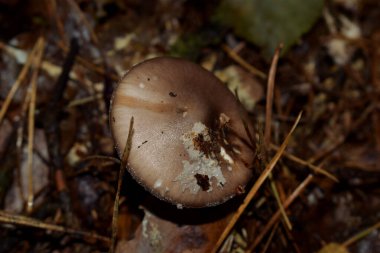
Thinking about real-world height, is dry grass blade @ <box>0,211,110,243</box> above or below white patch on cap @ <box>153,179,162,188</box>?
below

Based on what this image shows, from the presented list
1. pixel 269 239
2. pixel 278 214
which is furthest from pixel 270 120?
pixel 269 239

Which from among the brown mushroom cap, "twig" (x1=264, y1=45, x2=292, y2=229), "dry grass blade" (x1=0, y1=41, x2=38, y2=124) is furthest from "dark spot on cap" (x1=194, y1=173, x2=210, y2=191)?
"dry grass blade" (x1=0, y1=41, x2=38, y2=124)

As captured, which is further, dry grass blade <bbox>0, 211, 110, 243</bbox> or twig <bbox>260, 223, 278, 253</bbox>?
twig <bbox>260, 223, 278, 253</bbox>

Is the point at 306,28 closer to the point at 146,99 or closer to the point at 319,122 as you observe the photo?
the point at 319,122

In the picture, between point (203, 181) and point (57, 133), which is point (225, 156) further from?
point (57, 133)

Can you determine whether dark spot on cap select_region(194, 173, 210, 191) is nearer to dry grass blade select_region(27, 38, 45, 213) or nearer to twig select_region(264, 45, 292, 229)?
twig select_region(264, 45, 292, 229)

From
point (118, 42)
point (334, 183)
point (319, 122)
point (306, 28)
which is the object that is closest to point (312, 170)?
point (334, 183)
